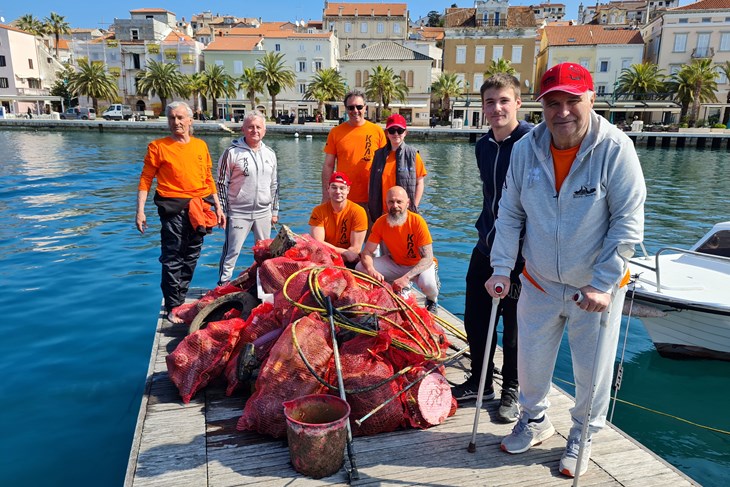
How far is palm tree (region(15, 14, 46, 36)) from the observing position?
87.9m

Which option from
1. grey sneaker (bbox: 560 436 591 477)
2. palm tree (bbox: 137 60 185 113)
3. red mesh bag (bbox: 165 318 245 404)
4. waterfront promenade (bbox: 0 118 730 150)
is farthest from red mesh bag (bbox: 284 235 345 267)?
palm tree (bbox: 137 60 185 113)

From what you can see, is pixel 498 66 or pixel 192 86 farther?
pixel 192 86

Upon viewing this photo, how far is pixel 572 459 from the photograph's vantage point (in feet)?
11.7

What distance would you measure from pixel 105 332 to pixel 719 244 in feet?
34.1

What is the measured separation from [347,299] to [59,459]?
3596mm

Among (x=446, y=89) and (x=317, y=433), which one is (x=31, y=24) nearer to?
(x=446, y=89)

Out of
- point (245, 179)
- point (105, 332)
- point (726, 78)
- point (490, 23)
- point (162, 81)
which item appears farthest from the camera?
point (490, 23)

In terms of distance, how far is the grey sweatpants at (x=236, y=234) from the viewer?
6.86m

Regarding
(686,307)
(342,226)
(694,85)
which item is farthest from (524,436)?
(694,85)

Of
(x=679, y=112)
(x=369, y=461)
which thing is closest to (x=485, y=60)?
(x=679, y=112)

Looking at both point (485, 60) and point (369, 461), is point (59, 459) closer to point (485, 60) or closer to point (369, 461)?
point (369, 461)

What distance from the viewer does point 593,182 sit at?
3.07 m

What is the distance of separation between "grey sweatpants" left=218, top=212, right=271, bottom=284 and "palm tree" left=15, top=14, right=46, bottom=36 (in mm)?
102863

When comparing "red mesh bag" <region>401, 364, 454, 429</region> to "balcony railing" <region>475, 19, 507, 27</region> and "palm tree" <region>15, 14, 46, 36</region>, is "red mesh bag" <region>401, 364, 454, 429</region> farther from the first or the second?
"palm tree" <region>15, 14, 46, 36</region>
